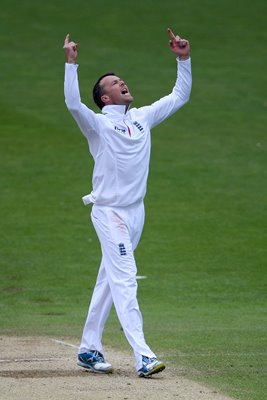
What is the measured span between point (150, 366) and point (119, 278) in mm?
808

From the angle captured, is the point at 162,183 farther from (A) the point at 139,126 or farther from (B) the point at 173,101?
(A) the point at 139,126

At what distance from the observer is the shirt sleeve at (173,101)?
9734 millimetres

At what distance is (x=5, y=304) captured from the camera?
50.6ft

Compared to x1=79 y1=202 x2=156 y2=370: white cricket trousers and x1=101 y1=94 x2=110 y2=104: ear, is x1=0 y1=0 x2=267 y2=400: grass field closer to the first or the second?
x1=79 y1=202 x2=156 y2=370: white cricket trousers

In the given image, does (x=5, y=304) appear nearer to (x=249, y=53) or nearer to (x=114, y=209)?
(x=114, y=209)

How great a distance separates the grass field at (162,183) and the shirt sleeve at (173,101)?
223 cm

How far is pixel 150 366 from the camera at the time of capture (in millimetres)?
8750

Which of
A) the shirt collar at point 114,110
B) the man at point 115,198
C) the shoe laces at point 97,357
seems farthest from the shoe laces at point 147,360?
the shirt collar at point 114,110

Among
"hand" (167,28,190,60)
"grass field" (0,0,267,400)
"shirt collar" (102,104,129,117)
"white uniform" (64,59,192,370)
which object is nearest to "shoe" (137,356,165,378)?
"white uniform" (64,59,192,370)

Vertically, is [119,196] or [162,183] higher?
[119,196]

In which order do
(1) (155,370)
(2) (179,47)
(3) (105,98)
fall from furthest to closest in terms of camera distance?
(2) (179,47), (3) (105,98), (1) (155,370)

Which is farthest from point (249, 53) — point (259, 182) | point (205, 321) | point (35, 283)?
point (205, 321)

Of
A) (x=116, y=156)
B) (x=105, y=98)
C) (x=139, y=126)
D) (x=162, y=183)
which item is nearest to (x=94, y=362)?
(x=116, y=156)

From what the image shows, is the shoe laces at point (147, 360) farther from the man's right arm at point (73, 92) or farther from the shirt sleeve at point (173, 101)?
the shirt sleeve at point (173, 101)
